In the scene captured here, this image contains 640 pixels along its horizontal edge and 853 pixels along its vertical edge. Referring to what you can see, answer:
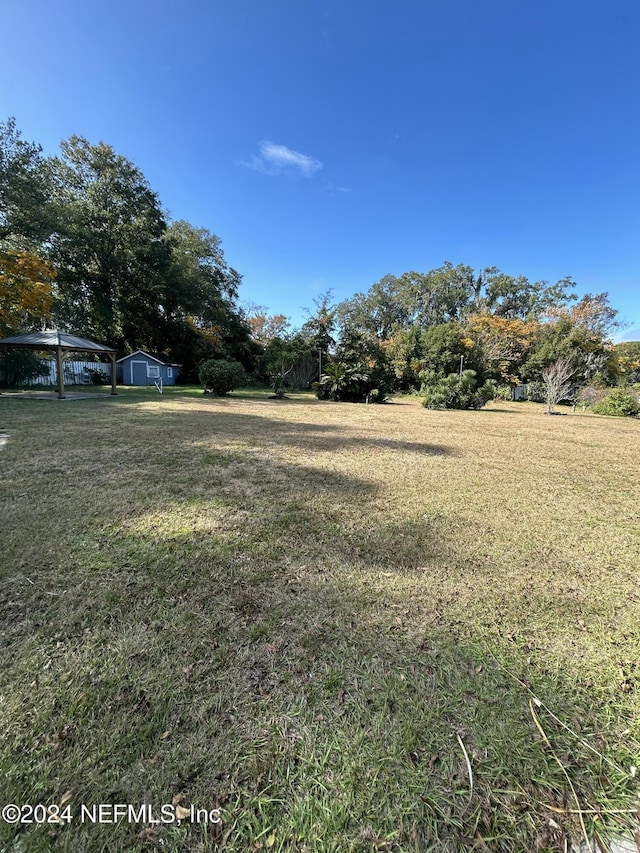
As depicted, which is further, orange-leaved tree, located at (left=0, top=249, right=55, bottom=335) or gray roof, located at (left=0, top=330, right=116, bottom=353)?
orange-leaved tree, located at (left=0, top=249, right=55, bottom=335)

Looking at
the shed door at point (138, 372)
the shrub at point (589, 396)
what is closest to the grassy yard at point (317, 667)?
the shrub at point (589, 396)

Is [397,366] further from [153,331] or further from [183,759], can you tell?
[183,759]

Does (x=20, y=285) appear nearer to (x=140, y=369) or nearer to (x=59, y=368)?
(x=59, y=368)

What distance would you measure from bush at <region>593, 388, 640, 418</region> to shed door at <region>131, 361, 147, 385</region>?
24.4m

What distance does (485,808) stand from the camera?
98 centimetres

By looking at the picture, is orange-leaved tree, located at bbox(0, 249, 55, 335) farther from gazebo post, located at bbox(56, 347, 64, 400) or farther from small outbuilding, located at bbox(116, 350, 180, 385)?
small outbuilding, located at bbox(116, 350, 180, 385)

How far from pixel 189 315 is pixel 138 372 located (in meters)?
6.00

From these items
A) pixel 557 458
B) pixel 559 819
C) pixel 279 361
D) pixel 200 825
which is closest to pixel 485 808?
pixel 559 819

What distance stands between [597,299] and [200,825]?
32.8 m

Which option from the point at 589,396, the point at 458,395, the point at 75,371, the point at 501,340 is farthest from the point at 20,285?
the point at 501,340

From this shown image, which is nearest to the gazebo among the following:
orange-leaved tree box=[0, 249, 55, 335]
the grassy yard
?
orange-leaved tree box=[0, 249, 55, 335]

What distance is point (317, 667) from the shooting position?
56.5 inches

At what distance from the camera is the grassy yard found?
3.17 ft

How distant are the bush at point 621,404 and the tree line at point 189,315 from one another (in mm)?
4550
